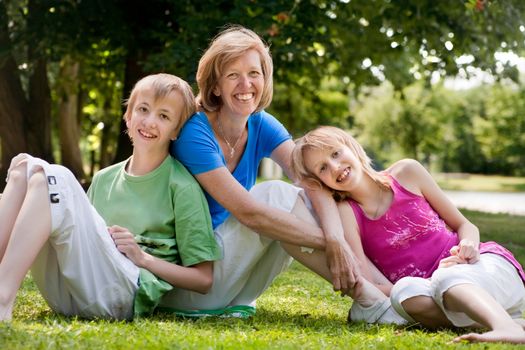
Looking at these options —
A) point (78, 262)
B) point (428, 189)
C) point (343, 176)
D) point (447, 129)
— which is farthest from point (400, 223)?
point (447, 129)

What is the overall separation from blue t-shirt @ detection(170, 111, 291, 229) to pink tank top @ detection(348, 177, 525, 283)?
64 cm

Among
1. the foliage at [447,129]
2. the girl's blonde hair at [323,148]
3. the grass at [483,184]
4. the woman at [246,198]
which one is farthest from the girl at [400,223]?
the foliage at [447,129]

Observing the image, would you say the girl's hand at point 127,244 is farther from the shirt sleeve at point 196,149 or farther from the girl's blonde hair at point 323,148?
the girl's blonde hair at point 323,148

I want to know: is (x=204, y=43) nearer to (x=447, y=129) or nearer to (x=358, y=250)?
(x=358, y=250)

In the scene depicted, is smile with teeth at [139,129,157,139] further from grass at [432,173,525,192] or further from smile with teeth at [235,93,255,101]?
grass at [432,173,525,192]

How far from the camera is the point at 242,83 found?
4406 millimetres

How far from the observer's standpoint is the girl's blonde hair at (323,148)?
170 inches

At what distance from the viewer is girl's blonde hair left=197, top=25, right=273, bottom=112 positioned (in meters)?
4.39

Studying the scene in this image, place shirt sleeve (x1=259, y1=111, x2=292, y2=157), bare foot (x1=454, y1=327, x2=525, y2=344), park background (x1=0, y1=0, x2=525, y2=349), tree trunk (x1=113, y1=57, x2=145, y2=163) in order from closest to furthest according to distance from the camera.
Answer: bare foot (x1=454, y1=327, x2=525, y2=344), shirt sleeve (x1=259, y1=111, x2=292, y2=157), park background (x1=0, y1=0, x2=525, y2=349), tree trunk (x1=113, y1=57, x2=145, y2=163)

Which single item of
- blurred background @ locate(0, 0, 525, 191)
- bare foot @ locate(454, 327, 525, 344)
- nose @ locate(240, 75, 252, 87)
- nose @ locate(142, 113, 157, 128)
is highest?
blurred background @ locate(0, 0, 525, 191)

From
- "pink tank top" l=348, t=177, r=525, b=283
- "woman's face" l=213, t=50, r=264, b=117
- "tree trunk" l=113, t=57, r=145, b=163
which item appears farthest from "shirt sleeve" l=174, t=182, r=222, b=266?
"tree trunk" l=113, t=57, r=145, b=163

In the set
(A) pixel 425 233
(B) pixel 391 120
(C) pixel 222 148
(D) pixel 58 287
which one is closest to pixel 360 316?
(A) pixel 425 233

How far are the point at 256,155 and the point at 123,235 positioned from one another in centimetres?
105

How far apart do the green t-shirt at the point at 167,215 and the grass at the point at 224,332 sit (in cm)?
34
